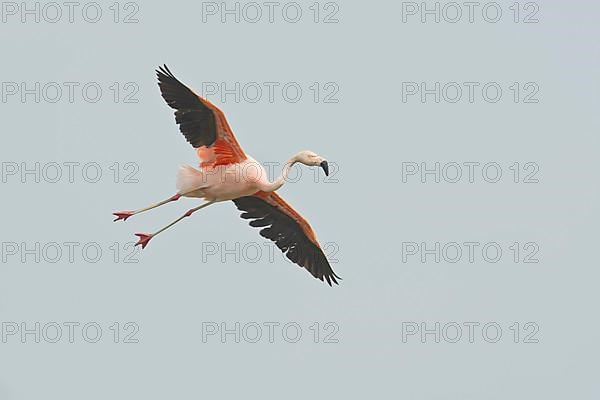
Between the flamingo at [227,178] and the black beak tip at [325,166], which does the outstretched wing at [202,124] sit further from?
the black beak tip at [325,166]

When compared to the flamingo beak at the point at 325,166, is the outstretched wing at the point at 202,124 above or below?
above

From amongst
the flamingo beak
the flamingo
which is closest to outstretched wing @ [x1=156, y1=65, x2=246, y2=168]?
the flamingo

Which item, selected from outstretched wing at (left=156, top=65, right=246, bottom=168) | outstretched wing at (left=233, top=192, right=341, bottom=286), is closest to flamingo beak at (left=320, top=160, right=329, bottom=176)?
outstretched wing at (left=156, top=65, right=246, bottom=168)

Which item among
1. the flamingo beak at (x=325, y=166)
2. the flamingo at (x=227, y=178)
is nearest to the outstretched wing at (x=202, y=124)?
the flamingo at (x=227, y=178)

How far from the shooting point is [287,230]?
1531 inches

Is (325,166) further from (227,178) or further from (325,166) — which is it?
(227,178)

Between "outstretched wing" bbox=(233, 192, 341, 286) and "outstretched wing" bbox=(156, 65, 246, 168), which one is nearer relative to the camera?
"outstretched wing" bbox=(156, 65, 246, 168)

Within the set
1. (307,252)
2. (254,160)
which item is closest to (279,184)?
(254,160)

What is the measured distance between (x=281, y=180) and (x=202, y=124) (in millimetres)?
1867

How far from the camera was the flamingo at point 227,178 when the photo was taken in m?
35.3

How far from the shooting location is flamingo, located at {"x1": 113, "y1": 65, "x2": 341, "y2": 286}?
3534 centimetres

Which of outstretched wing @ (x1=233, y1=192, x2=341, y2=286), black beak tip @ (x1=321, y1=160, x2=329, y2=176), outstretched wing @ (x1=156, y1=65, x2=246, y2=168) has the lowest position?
outstretched wing @ (x1=233, y1=192, x2=341, y2=286)

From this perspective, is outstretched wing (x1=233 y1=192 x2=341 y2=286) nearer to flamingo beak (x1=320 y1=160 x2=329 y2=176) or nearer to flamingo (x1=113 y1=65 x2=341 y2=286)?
flamingo (x1=113 y1=65 x2=341 y2=286)

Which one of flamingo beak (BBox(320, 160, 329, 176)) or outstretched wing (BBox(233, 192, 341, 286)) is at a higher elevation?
flamingo beak (BBox(320, 160, 329, 176))
